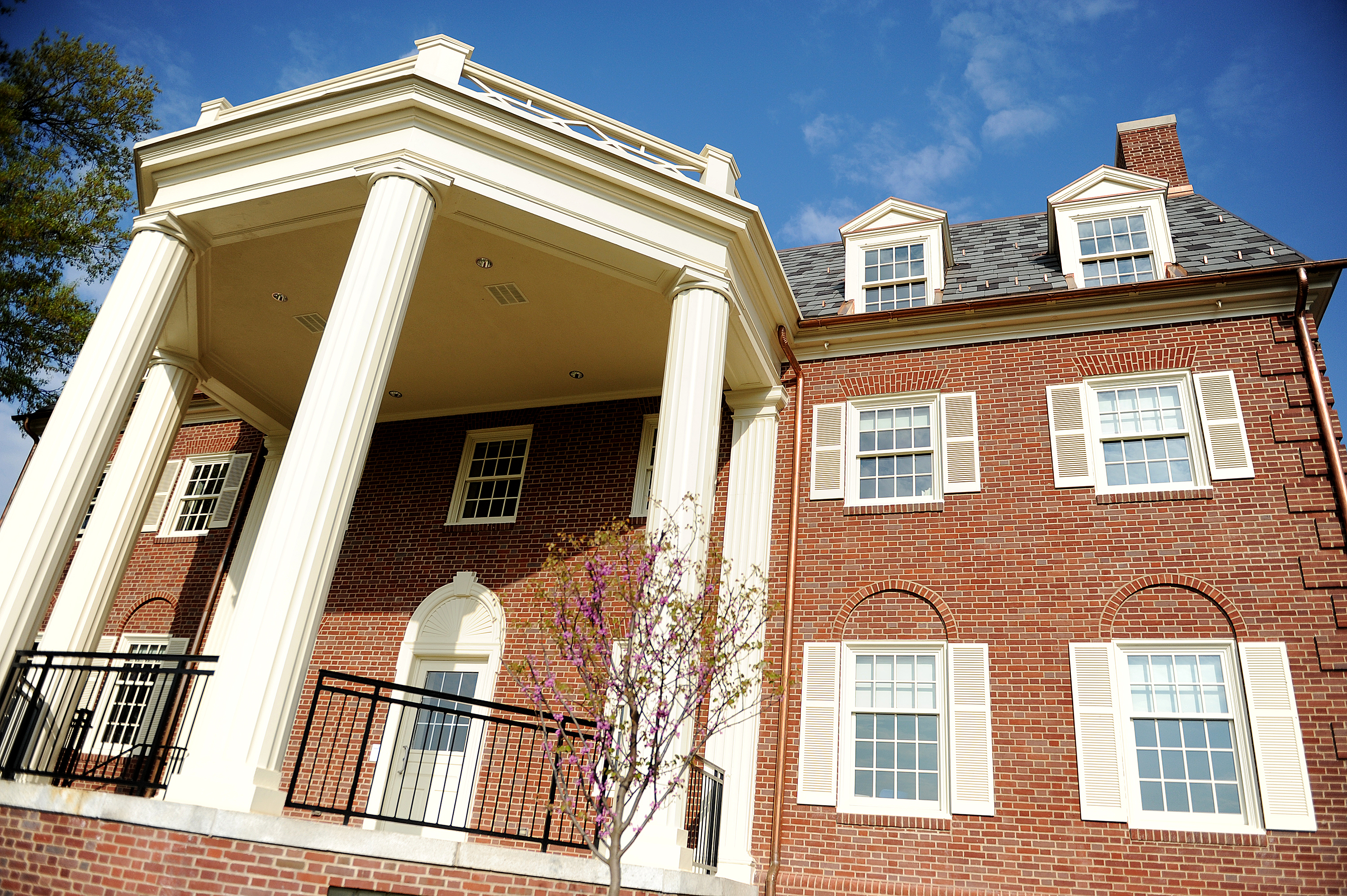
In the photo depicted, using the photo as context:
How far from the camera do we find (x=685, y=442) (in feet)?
30.8

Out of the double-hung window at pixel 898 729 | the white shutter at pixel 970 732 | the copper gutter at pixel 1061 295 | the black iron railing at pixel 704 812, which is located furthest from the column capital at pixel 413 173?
the white shutter at pixel 970 732

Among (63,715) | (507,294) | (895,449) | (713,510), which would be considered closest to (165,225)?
(507,294)

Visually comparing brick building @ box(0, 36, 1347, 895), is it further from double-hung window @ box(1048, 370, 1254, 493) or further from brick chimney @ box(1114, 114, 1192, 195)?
brick chimney @ box(1114, 114, 1192, 195)

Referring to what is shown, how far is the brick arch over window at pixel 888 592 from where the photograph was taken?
1103 cm

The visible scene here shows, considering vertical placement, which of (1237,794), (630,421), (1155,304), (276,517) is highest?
(1155,304)

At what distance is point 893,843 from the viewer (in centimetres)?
1008

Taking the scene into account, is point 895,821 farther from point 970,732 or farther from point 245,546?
point 245,546

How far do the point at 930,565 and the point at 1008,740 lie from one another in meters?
2.27

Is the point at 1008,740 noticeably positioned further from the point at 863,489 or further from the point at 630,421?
the point at 630,421

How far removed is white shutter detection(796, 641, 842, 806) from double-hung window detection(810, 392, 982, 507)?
211 centimetres

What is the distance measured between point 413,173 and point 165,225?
11.1 ft

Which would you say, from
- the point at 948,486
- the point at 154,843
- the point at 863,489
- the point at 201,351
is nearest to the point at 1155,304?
the point at 948,486

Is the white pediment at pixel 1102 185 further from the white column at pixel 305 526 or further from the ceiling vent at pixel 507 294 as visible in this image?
the white column at pixel 305 526

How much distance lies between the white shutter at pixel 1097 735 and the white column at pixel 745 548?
3.60m
